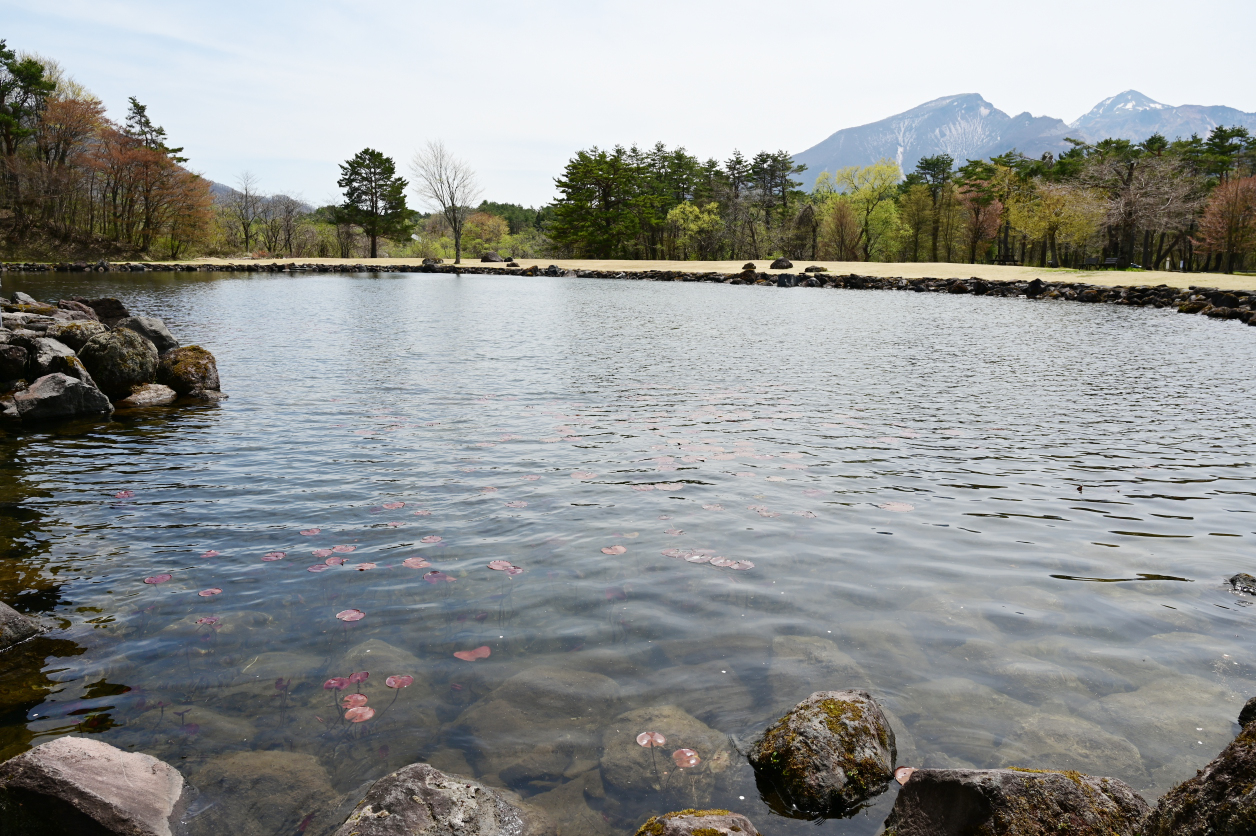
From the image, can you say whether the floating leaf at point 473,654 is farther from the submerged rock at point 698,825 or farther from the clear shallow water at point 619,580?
the submerged rock at point 698,825

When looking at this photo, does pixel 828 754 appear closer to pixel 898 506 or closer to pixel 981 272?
pixel 898 506

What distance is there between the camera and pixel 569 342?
23.4 m

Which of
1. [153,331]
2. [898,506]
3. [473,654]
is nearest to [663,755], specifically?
[473,654]

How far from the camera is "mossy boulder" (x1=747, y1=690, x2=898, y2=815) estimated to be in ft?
11.6

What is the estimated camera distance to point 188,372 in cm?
1421

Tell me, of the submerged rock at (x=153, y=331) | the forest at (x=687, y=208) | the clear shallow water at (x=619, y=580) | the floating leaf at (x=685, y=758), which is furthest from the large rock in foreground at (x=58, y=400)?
the forest at (x=687, y=208)

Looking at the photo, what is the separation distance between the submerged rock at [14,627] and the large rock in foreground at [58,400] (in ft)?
29.5

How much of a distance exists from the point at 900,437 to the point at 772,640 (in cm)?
745

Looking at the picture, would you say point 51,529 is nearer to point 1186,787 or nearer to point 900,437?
point 1186,787

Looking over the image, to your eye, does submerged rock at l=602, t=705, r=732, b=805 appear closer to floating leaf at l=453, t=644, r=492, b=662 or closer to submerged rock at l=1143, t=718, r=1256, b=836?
floating leaf at l=453, t=644, r=492, b=662

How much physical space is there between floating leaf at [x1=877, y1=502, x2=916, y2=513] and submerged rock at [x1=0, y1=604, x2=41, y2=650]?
8436mm

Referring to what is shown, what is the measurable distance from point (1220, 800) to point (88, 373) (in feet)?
57.1

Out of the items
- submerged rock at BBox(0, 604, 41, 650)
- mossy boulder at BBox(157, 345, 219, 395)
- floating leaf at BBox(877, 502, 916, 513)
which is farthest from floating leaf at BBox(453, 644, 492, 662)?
mossy boulder at BBox(157, 345, 219, 395)

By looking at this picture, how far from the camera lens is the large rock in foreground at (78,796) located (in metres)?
3.11
